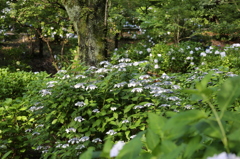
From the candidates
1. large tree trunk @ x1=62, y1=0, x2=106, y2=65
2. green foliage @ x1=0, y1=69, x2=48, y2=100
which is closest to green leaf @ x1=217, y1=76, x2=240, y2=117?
large tree trunk @ x1=62, y1=0, x2=106, y2=65

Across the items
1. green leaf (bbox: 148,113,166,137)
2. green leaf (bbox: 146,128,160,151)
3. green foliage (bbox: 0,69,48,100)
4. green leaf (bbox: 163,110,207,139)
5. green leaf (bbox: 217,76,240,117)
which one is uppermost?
green leaf (bbox: 217,76,240,117)

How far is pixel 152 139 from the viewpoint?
64 centimetres

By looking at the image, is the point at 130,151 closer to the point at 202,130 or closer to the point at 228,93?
the point at 202,130

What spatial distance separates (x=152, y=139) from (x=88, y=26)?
3998mm

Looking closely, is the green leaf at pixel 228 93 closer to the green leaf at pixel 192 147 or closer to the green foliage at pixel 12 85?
the green leaf at pixel 192 147

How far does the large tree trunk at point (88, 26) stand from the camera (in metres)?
4.32

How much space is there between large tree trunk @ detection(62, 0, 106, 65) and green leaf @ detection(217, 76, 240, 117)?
3.91 meters

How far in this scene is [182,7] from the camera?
27.1 ft

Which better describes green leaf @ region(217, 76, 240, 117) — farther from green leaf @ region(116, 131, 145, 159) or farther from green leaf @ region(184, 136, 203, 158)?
green leaf @ region(116, 131, 145, 159)

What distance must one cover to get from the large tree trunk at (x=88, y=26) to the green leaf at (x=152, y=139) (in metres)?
3.78

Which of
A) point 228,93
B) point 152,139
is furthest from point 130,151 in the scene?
point 228,93

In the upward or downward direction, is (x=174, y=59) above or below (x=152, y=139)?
below

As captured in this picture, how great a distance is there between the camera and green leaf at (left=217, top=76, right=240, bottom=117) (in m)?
0.54

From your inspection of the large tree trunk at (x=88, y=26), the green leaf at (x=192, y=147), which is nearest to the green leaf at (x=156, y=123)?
the green leaf at (x=192, y=147)
